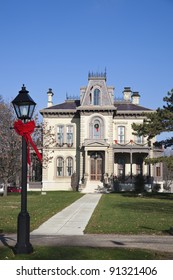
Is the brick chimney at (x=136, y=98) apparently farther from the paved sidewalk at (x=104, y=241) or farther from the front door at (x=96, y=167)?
the paved sidewalk at (x=104, y=241)

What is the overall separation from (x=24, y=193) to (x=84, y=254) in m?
1.87

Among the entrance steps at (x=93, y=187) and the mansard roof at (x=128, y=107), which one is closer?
the entrance steps at (x=93, y=187)

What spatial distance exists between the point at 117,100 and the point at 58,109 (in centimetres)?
816

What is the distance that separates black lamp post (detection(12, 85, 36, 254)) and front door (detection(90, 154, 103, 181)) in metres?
36.1

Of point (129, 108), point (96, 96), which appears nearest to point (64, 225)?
point (96, 96)

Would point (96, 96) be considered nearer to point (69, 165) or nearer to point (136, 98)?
point (136, 98)

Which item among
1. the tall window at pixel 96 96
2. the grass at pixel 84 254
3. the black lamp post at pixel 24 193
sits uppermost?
the tall window at pixel 96 96

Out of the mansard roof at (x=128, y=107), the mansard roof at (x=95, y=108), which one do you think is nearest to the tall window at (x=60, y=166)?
the mansard roof at (x=95, y=108)

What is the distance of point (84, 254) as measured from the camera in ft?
27.6

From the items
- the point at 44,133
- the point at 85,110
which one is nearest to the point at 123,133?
the point at 85,110

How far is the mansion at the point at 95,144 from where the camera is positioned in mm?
44406

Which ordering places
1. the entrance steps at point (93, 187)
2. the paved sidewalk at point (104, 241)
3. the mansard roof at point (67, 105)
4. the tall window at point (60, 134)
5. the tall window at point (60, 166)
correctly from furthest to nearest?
the mansard roof at point (67, 105)
the tall window at point (60, 134)
the tall window at point (60, 166)
the entrance steps at point (93, 187)
the paved sidewalk at point (104, 241)

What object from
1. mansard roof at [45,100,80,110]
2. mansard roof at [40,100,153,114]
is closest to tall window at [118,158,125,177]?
mansard roof at [40,100,153,114]

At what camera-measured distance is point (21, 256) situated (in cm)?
795
